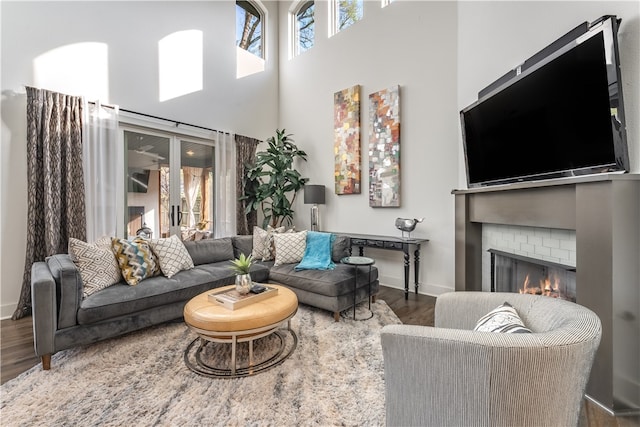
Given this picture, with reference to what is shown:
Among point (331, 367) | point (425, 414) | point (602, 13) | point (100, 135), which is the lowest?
point (331, 367)

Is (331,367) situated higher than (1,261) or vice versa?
(1,261)

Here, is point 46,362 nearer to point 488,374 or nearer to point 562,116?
point 488,374

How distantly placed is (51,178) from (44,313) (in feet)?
5.65

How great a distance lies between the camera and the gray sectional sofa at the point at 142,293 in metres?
1.89

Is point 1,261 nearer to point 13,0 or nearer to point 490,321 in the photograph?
point 13,0

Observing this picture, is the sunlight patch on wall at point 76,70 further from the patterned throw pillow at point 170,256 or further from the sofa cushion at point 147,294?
the sofa cushion at point 147,294

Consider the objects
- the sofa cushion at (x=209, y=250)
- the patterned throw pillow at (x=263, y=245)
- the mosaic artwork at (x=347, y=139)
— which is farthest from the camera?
the mosaic artwork at (x=347, y=139)

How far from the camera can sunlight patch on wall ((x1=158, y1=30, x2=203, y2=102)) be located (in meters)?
3.82

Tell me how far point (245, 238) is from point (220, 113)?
219 centimetres

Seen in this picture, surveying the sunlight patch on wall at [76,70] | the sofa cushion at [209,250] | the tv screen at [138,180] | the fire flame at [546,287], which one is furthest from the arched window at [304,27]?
the fire flame at [546,287]

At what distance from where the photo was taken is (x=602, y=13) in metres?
1.63

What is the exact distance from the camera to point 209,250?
3.42 metres

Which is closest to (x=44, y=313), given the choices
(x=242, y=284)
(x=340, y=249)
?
(x=242, y=284)

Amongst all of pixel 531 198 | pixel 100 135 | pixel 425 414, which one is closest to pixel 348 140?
pixel 531 198
